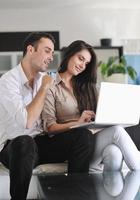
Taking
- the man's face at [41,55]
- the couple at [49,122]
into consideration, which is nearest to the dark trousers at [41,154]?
the couple at [49,122]

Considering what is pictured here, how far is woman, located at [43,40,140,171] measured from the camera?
1979mm

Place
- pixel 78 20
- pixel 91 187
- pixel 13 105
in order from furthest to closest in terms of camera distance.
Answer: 1. pixel 78 20
2. pixel 13 105
3. pixel 91 187

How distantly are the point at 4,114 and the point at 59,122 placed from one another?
0.33 meters

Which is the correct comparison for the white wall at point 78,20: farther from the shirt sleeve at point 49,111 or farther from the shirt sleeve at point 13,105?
the shirt sleeve at point 13,105

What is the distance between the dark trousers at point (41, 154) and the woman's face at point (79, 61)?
0.38 metres

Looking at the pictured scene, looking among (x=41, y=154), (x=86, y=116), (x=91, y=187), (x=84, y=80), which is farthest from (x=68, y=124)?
(x=91, y=187)

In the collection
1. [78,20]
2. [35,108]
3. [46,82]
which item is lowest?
[35,108]

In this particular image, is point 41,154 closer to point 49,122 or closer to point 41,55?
point 49,122

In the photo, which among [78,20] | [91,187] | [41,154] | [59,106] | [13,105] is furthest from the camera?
Result: [78,20]

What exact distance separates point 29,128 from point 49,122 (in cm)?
14

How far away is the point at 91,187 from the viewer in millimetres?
1505

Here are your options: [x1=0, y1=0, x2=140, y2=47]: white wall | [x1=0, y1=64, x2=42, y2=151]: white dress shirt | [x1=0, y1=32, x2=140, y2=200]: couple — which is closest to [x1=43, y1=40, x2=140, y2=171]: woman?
[x1=0, y1=32, x2=140, y2=200]: couple

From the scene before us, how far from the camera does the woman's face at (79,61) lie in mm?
2211

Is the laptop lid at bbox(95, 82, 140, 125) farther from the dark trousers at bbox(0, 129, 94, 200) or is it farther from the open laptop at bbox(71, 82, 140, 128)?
the dark trousers at bbox(0, 129, 94, 200)
